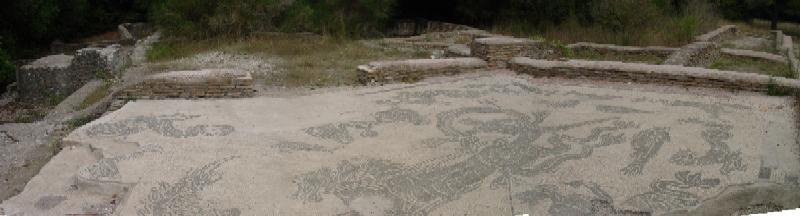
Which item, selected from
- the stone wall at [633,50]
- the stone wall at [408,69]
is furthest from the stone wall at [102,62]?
the stone wall at [633,50]

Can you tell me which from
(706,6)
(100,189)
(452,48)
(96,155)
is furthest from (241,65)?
(706,6)

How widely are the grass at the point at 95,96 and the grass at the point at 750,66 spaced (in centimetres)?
755

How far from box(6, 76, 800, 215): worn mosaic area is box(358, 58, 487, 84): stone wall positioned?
2.06ft

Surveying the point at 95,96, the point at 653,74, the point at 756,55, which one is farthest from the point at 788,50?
the point at 95,96

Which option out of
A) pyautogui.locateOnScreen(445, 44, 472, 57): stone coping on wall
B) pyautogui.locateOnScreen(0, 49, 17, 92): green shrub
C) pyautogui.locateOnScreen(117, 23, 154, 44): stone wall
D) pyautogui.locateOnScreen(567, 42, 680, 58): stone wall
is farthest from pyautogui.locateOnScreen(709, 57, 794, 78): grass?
pyautogui.locateOnScreen(117, 23, 154, 44): stone wall

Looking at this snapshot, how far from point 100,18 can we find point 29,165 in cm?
1619

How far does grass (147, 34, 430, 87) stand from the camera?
803cm

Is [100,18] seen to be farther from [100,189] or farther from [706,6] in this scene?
[100,189]

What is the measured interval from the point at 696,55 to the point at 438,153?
19.0ft

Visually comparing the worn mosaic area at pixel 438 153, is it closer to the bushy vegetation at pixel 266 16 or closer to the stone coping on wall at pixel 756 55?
the stone coping on wall at pixel 756 55

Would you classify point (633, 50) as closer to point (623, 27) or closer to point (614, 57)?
point (614, 57)

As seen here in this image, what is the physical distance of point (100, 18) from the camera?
20.0m

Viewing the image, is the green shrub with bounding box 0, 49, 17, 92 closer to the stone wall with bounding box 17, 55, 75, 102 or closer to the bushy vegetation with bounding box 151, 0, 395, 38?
the stone wall with bounding box 17, 55, 75, 102

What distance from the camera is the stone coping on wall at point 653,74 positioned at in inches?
266
